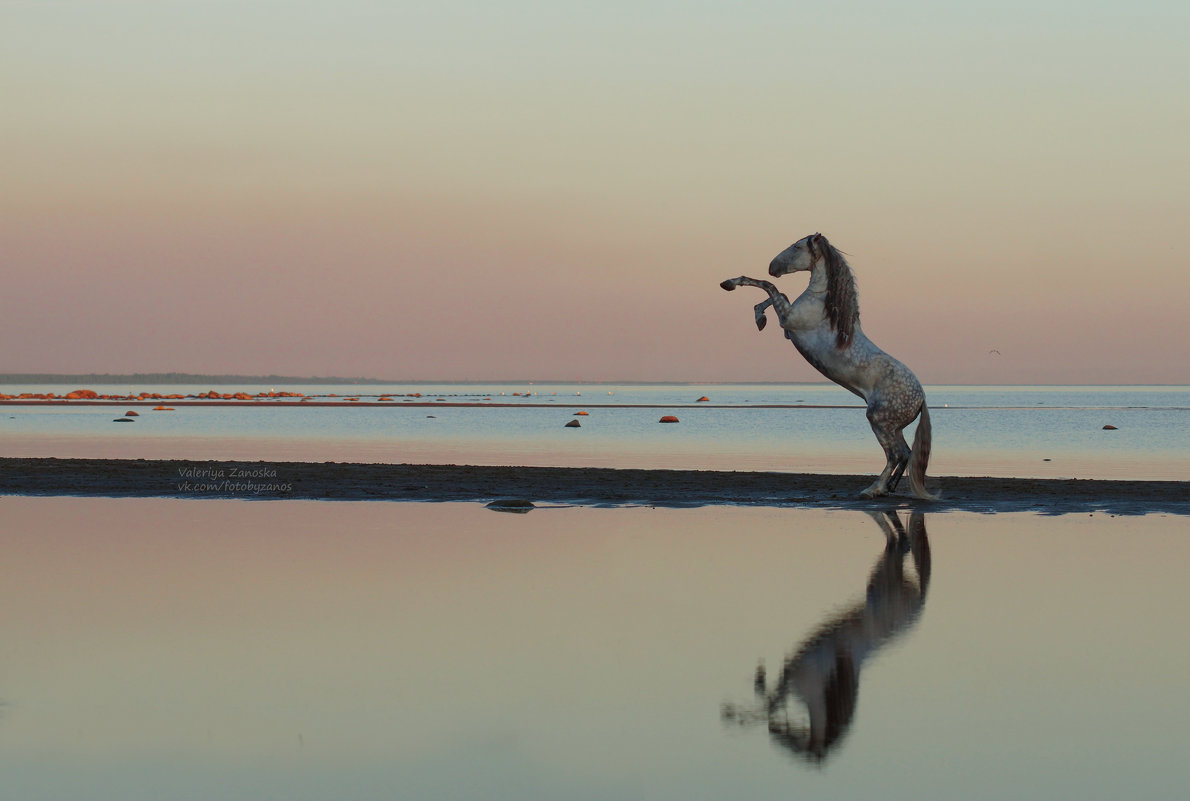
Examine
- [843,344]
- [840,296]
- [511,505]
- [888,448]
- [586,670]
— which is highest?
[840,296]

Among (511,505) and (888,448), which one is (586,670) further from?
(888,448)

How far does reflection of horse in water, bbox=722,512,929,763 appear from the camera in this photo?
5902 mm

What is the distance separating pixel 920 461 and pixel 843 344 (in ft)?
7.06

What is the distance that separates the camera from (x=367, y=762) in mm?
5387

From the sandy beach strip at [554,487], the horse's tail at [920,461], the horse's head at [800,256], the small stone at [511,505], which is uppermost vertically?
the horse's head at [800,256]

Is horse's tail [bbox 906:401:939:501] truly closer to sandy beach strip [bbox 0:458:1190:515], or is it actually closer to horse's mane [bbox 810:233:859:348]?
sandy beach strip [bbox 0:458:1190:515]

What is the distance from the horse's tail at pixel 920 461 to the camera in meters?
19.0

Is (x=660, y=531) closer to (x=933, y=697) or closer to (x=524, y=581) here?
(x=524, y=581)

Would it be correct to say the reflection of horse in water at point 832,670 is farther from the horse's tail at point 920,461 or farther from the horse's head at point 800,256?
the horse's head at point 800,256

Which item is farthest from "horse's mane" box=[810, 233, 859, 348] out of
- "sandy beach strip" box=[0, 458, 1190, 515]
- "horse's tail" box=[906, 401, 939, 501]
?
"sandy beach strip" box=[0, 458, 1190, 515]

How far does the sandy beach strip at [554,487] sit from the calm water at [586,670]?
585 centimetres

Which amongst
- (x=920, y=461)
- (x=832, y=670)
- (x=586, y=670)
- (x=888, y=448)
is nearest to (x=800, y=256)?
(x=888, y=448)

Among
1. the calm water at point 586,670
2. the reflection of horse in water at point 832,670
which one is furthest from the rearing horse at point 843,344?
the reflection of horse in water at point 832,670

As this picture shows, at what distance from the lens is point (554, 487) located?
71.6 ft
